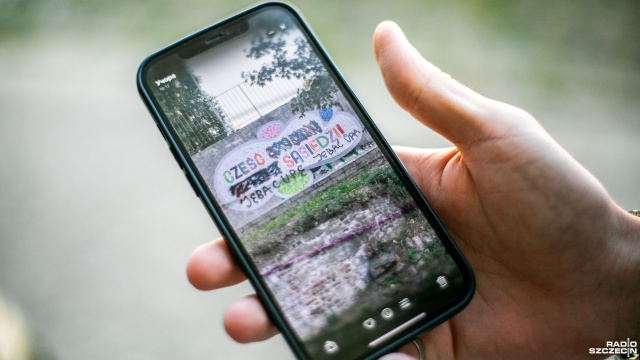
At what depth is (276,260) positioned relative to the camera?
0.80m

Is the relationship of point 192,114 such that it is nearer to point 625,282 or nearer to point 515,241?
point 515,241

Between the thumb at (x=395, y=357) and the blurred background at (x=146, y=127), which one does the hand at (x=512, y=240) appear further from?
the blurred background at (x=146, y=127)

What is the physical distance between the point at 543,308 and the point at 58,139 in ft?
4.27

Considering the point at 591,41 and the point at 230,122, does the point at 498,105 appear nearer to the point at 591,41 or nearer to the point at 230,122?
the point at 230,122

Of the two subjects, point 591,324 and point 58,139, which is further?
point 58,139

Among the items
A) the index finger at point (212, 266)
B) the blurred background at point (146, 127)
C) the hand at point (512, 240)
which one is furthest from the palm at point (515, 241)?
the blurred background at point (146, 127)

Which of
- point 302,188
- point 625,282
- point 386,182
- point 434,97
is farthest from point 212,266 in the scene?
point 625,282

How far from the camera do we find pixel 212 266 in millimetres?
844

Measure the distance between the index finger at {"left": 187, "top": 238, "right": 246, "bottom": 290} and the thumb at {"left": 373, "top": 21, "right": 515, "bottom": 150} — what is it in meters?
0.39

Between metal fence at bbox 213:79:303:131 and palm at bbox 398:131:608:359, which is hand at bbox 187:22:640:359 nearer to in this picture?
palm at bbox 398:131:608:359

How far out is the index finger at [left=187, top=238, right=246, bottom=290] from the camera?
85 centimetres

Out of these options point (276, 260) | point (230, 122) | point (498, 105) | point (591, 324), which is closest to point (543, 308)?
point (591, 324)

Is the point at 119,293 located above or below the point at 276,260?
above

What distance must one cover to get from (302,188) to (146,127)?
796mm
